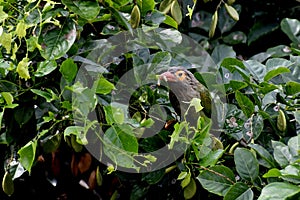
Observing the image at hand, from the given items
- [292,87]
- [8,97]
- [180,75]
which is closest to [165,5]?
[180,75]

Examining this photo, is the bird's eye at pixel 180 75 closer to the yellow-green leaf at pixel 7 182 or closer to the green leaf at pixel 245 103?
the green leaf at pixel 245 103

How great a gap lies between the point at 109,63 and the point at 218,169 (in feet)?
1.08

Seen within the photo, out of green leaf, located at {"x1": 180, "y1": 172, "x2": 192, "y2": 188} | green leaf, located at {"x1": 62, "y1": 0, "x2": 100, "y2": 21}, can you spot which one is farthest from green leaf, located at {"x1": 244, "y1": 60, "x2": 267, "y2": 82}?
green leaf, located at {"x1": 62, "y1": 0, "x2": 100, "y2": 21}

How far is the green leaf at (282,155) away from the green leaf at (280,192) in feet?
0.36

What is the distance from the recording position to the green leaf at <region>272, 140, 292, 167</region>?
1124mm

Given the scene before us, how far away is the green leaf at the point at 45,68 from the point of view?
1.14 meters

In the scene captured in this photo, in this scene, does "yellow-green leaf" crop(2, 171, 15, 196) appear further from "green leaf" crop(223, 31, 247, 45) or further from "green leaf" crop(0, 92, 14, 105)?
"green leaf" crop(223, 31, 247, 45)

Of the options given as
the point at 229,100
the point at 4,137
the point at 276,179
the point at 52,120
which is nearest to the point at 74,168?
the point at 4,137

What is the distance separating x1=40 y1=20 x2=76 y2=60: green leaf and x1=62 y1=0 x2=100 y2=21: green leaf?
0.06 meters

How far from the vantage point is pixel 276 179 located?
1135mm

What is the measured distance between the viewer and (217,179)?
1.16 metres

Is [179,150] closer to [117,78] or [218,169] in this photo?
[218,169]

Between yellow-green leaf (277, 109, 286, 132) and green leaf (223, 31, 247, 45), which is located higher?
yellow-green leaf (277, 109, 286, 132)

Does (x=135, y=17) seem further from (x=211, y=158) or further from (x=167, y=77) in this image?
(x=211, y=158)
